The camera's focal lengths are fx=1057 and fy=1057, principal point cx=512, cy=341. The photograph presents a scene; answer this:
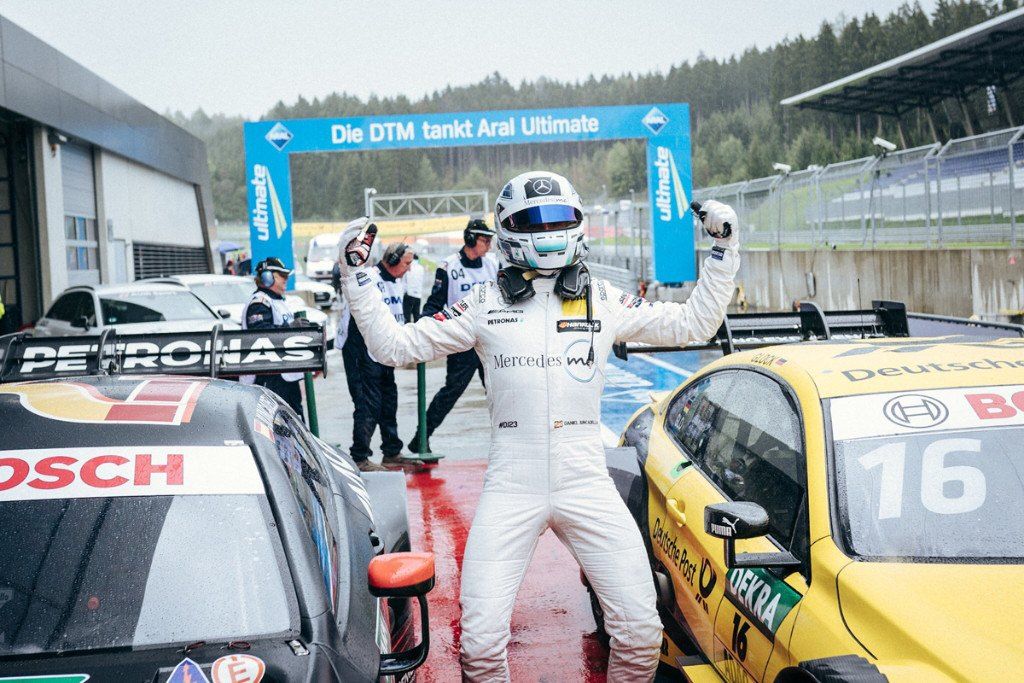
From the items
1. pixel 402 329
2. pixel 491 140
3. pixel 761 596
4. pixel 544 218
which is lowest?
pixel 761 596

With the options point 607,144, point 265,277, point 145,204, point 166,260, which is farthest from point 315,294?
point 607,144

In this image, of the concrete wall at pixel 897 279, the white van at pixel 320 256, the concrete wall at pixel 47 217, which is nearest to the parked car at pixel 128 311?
the concrete wall at pixel 47 217

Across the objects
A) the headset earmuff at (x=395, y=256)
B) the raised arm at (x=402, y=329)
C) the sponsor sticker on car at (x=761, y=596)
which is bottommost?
the sponsor sticker on car at (x=761, y=596)

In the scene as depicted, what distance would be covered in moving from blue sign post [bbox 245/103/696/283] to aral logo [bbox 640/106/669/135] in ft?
0.06

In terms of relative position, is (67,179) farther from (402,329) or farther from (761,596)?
(761,596)

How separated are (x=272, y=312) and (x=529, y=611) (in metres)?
3.74

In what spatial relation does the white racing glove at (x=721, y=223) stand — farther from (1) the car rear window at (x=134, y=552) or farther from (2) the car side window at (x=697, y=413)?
(1) the car rear window at (x=134, y=552)

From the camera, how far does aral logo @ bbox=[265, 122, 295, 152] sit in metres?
19.2

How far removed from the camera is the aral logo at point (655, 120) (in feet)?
62.8

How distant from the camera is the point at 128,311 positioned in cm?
1248

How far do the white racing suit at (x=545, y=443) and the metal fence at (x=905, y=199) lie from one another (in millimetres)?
11891

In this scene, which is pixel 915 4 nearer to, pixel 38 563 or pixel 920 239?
pixel 920 239

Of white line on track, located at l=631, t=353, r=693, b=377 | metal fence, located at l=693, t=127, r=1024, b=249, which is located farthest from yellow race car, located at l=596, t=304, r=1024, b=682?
metal fence, located at l=693, t=127, r=1024, b=249

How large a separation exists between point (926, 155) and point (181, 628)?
15859 mm
